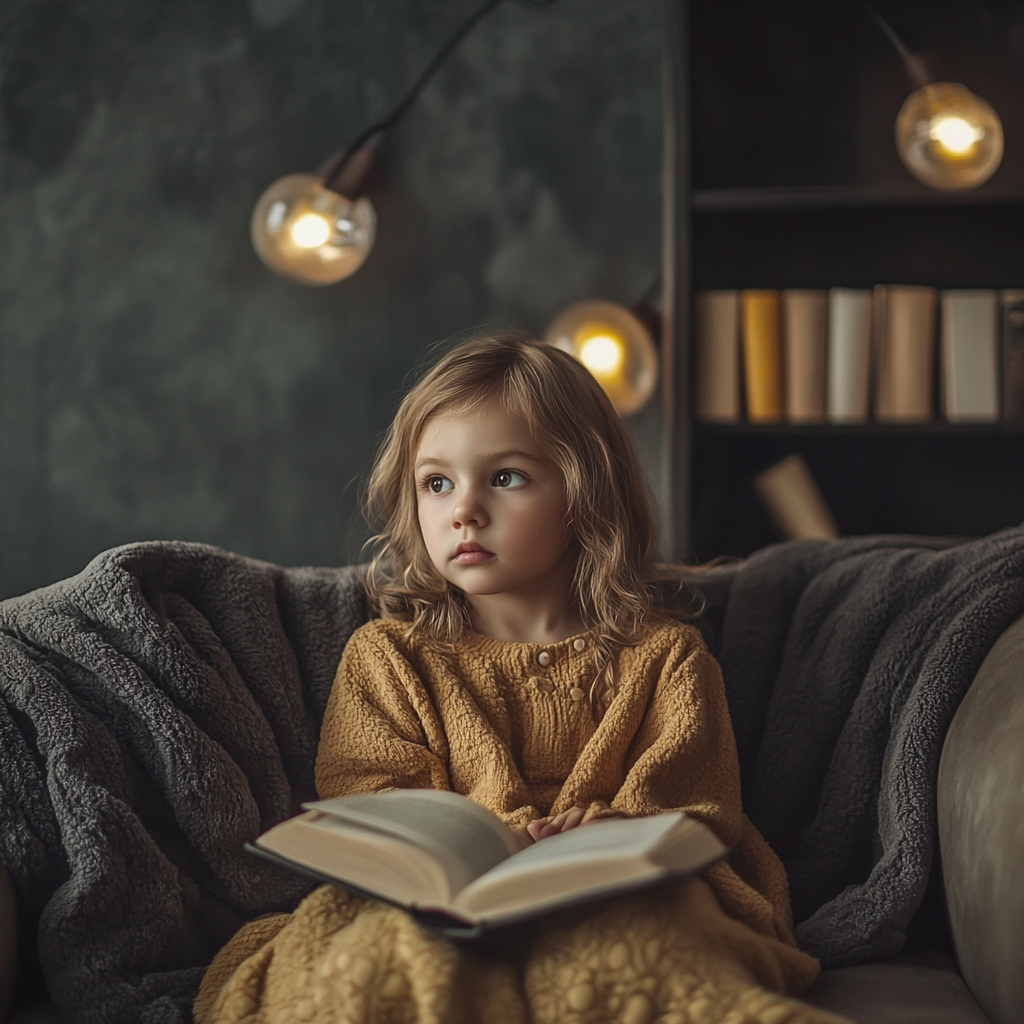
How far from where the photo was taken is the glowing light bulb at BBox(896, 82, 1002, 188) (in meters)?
1.77

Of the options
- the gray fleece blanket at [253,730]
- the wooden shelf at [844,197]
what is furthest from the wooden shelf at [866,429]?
the gray fleece blanket at [253,730]

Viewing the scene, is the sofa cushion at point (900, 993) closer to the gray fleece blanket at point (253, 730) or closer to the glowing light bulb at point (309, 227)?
the gray fleece blanket at point (253, 730)

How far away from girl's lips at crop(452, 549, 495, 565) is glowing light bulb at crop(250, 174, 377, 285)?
1118 millimetres

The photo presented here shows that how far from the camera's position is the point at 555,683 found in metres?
1.11

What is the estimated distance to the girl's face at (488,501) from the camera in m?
1.08

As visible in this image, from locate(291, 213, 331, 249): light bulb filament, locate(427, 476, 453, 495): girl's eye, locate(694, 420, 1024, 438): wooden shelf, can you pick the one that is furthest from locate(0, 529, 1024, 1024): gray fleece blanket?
locate(291, 213, 331, 249): light bulb filament

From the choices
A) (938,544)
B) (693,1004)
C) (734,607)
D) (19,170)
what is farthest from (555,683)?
(19,170)

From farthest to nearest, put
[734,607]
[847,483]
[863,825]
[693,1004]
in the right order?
[847,483] < [734,607] < [863,825] < [693,1004]

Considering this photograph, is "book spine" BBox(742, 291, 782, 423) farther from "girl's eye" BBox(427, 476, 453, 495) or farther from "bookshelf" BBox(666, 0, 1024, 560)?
"girl's eye" BBox(427, 476, 453, 495)

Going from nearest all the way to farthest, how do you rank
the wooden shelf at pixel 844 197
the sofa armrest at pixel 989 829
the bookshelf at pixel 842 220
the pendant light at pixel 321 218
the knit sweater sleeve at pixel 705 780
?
the sofa armrest at pixel 989 829 < the knit sweater sleeve at pixel 705 780 < the wooden shelf at pixel 844 197 < the pendant light at pixel 321 218 < the bookshelf at pixel 842 220

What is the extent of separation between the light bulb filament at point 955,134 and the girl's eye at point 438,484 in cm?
117

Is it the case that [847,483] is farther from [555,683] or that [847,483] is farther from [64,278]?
[64,278]

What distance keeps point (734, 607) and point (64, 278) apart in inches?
68.8

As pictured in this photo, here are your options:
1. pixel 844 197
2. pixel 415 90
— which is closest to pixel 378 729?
pixel 844 197
